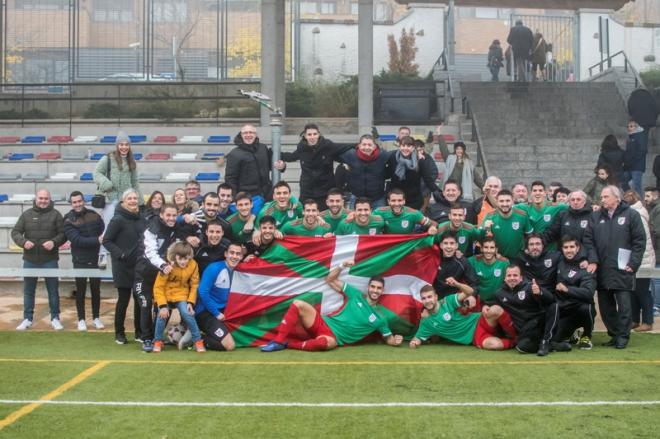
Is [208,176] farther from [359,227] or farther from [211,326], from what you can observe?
[211,326]

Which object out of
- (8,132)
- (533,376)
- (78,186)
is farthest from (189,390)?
(8,132)

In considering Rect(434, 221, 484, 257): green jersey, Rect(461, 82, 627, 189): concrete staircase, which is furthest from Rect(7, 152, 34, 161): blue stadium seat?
Rect(434, 221, 484, 257): green jersey

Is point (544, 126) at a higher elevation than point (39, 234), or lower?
higher

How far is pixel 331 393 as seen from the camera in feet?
28.1

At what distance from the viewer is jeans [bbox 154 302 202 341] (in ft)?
35.3

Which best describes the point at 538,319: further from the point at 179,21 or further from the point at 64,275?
the point at 179,21

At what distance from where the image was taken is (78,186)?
19297 mm

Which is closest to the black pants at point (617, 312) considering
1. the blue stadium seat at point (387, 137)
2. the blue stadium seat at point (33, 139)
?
the blue stadium seat at point (387, 137)

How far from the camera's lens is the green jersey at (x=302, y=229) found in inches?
463

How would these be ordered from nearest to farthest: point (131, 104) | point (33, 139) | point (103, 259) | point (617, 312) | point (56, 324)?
point (617, 312) < point (56, 324) < point (103, 259) < point (33, 139) < point (131, 104)

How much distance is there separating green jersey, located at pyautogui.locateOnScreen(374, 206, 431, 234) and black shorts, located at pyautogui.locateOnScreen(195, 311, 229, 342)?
2337 millimetres

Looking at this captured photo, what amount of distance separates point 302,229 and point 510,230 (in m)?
2.44

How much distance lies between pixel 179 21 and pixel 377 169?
2098 centimetres

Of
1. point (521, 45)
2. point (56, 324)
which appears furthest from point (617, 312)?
point (521, 45)
